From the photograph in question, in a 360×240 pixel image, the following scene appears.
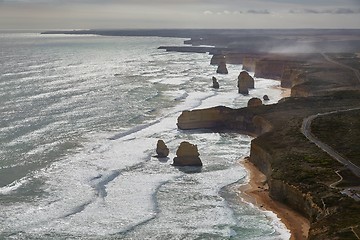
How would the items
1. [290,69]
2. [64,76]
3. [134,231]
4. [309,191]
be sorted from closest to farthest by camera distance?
1. [134,231]
2. [309,191]
3. [290,69]
4. [64,76]

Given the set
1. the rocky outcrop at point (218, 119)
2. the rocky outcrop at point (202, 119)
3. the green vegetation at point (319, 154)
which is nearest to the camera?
the green vegetation at point (319, 154)

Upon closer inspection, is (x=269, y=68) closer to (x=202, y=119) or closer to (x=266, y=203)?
(x=202, y=119)

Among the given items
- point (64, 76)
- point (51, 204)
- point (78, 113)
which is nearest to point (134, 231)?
point (51, 204)

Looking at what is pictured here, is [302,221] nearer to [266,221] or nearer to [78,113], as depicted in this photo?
[266,221]

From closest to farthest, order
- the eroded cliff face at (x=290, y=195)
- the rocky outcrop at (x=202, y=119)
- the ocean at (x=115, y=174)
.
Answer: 1. the eroded cliff face at (x=290, y=195)
2. the ocean at (x=115, y=174)
3. the rocky outcrop at (x=202, y=119)

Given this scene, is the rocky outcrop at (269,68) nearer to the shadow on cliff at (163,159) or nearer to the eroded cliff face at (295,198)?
the shadow on cliff at (163,159)

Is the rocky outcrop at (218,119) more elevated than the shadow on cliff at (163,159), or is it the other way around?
the rocky outcrop at (218,119)

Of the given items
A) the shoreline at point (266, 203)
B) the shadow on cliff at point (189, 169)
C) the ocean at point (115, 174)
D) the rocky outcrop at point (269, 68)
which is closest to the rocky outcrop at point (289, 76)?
the rocky outcrop at point (269, 68)
